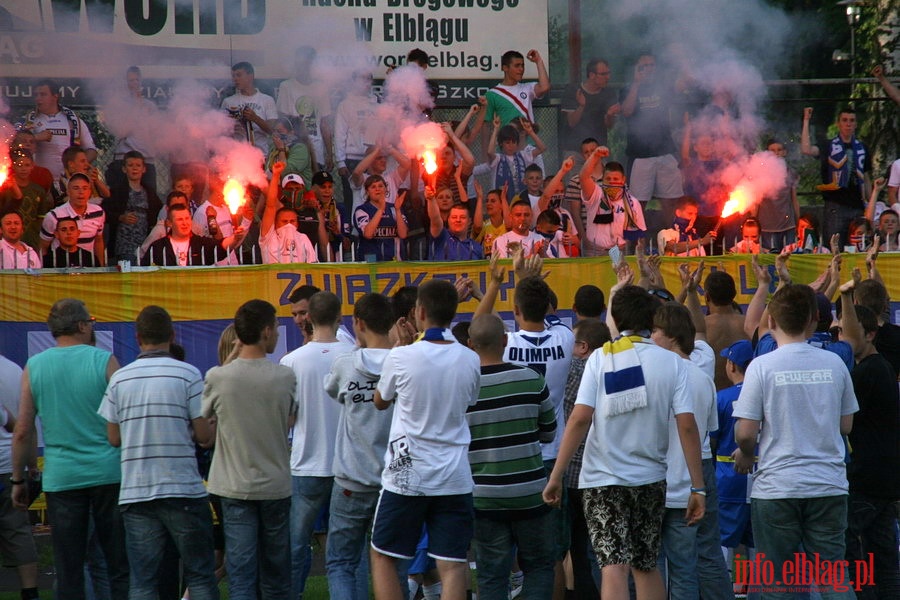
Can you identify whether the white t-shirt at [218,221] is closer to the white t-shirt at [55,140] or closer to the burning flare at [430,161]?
the white t-shirt at [55,140]

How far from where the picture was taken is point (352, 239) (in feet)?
40.4

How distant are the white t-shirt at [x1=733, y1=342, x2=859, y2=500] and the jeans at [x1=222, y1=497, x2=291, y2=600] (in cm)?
232

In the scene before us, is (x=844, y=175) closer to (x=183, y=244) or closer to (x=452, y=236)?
(x=452, y=236)

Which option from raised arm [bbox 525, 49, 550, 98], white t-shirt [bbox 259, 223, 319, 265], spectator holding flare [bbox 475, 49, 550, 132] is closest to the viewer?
white t-shirt [bbox 259, 223, 319, 265]

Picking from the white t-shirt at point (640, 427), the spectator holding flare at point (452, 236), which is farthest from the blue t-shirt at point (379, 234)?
the white t-shirt at point (640, 427)

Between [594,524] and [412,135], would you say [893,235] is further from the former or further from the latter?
[594,524]

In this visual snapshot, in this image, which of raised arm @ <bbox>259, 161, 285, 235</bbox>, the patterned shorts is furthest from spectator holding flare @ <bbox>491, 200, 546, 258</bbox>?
the patterned shorts

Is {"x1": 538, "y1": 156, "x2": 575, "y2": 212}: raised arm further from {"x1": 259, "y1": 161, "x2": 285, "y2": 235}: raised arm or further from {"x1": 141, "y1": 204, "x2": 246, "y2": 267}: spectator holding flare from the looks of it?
{"x1": 141, "y1": 204, "x2": 246, "y2": 267}: spectator holding flare

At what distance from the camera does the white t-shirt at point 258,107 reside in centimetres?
1327

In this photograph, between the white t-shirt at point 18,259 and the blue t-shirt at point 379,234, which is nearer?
the white t-shirt at point 18,259

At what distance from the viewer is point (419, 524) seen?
5645 mm

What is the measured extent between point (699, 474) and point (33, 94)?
33.4 ft

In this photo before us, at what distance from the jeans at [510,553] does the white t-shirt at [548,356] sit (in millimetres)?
602

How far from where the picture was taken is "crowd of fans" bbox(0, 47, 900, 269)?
461 inches
